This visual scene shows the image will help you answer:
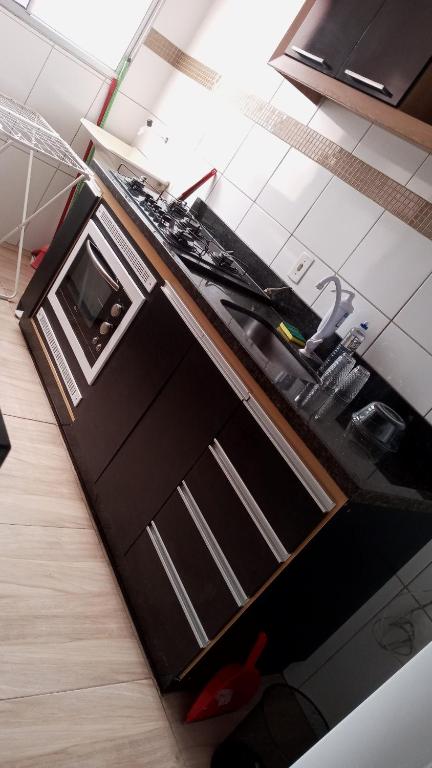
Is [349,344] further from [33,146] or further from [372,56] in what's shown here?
[33,146]

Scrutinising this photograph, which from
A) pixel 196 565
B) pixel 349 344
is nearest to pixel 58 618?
pixel 196 565

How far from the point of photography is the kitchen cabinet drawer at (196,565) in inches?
44.5

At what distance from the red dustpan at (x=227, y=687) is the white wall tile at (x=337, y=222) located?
4.26 ft

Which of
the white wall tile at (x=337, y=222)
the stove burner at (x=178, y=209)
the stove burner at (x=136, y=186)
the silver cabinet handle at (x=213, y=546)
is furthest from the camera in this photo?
the stove burner at (x=178, y=209)

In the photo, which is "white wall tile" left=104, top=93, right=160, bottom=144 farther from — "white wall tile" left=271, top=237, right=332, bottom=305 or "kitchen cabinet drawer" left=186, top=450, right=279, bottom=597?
"kitchen cabinet drawer" left=186, top=450, right=279, bottom=597

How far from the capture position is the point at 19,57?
2.42 metres

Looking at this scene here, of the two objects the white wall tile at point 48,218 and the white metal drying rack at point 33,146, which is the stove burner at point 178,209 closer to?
the white metal drying rack at point 33,146

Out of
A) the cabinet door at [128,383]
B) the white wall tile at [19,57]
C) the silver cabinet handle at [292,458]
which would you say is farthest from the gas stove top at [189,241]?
the white wall tile at [19,57]

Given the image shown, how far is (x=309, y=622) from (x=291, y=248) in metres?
1.37

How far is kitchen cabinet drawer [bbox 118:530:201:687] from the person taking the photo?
121 centimetres

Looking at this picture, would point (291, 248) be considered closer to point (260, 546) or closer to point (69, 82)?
point (260, 546)

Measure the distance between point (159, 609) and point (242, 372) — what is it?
27.9 inches

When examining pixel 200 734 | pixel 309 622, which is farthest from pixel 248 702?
pixel 309 622

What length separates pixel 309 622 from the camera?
1288 millimetres
